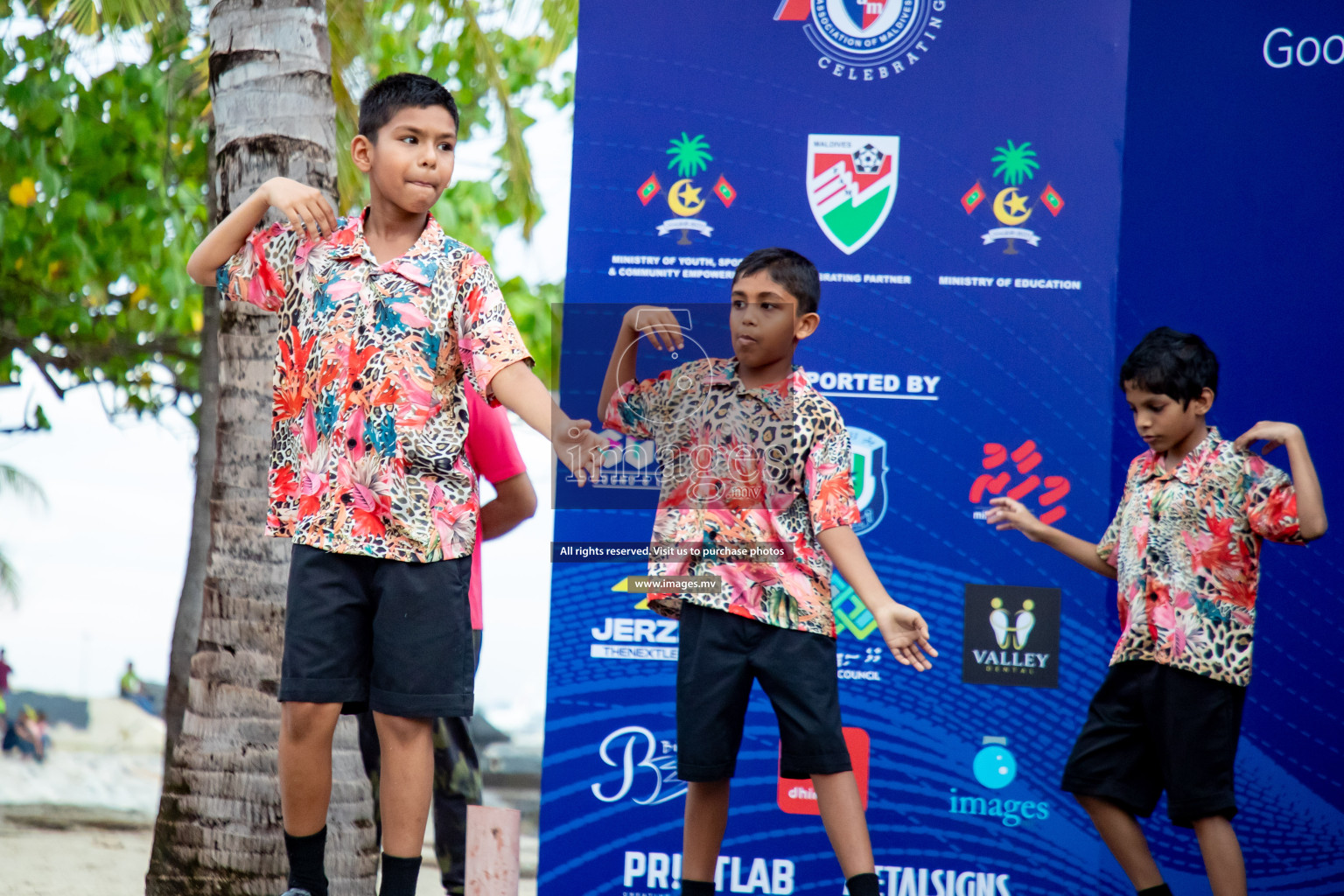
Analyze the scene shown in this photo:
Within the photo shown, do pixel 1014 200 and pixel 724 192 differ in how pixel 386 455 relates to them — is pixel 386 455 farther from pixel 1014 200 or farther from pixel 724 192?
pixel 1014 200

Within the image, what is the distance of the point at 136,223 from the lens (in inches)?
301

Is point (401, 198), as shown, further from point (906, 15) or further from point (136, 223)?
point (136, 223)

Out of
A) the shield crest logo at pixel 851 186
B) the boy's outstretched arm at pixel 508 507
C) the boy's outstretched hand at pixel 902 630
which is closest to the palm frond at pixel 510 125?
the shield crest logo at pixel 851 186

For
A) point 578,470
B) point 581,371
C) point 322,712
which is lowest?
point 322,712

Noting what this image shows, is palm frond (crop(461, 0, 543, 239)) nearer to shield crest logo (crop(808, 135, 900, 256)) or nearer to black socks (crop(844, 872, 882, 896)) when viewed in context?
shield crest logo (crop(808, 135, 900, 256))

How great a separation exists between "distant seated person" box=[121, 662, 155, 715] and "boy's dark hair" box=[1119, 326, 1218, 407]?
9.54 m

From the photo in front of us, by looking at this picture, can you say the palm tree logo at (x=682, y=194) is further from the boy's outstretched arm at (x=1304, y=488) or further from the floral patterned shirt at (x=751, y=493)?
the boy's outstretched arm at (x=1304, y=488)

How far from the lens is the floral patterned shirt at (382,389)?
246 cm

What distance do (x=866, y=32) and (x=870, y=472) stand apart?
4.68 feet

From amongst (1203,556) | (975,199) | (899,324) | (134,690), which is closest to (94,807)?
(134,690)

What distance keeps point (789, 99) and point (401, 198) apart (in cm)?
172

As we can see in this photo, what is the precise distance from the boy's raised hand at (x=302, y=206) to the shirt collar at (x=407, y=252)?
0.04m

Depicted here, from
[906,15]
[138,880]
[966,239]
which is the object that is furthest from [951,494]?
[138,880]

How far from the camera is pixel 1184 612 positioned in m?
3.27
